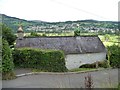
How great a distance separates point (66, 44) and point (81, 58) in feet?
6.24

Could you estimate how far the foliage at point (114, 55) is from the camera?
25172 mm

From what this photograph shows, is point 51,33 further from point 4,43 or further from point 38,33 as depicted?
point 4,43

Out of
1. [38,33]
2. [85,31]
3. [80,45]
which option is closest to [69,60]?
[80,45]

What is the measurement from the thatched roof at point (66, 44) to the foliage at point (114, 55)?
333 centimetres

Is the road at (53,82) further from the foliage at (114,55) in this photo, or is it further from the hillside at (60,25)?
the hillside at (60,25)

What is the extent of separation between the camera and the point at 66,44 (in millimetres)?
28516

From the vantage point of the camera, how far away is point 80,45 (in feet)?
95.7

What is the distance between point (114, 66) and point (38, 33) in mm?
13019

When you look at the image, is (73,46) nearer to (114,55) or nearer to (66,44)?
(66,44)

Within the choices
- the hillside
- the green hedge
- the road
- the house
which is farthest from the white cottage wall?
the road

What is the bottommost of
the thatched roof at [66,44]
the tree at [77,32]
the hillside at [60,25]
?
the thatched roof at [66,44]

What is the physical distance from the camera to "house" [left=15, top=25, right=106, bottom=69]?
28.0m

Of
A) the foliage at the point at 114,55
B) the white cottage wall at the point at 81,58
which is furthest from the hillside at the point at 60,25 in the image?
the white cottage wall at the point at 81,58

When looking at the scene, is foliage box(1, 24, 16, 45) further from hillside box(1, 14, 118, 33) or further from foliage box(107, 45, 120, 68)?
foliage box(107, 45, 120, 68)
